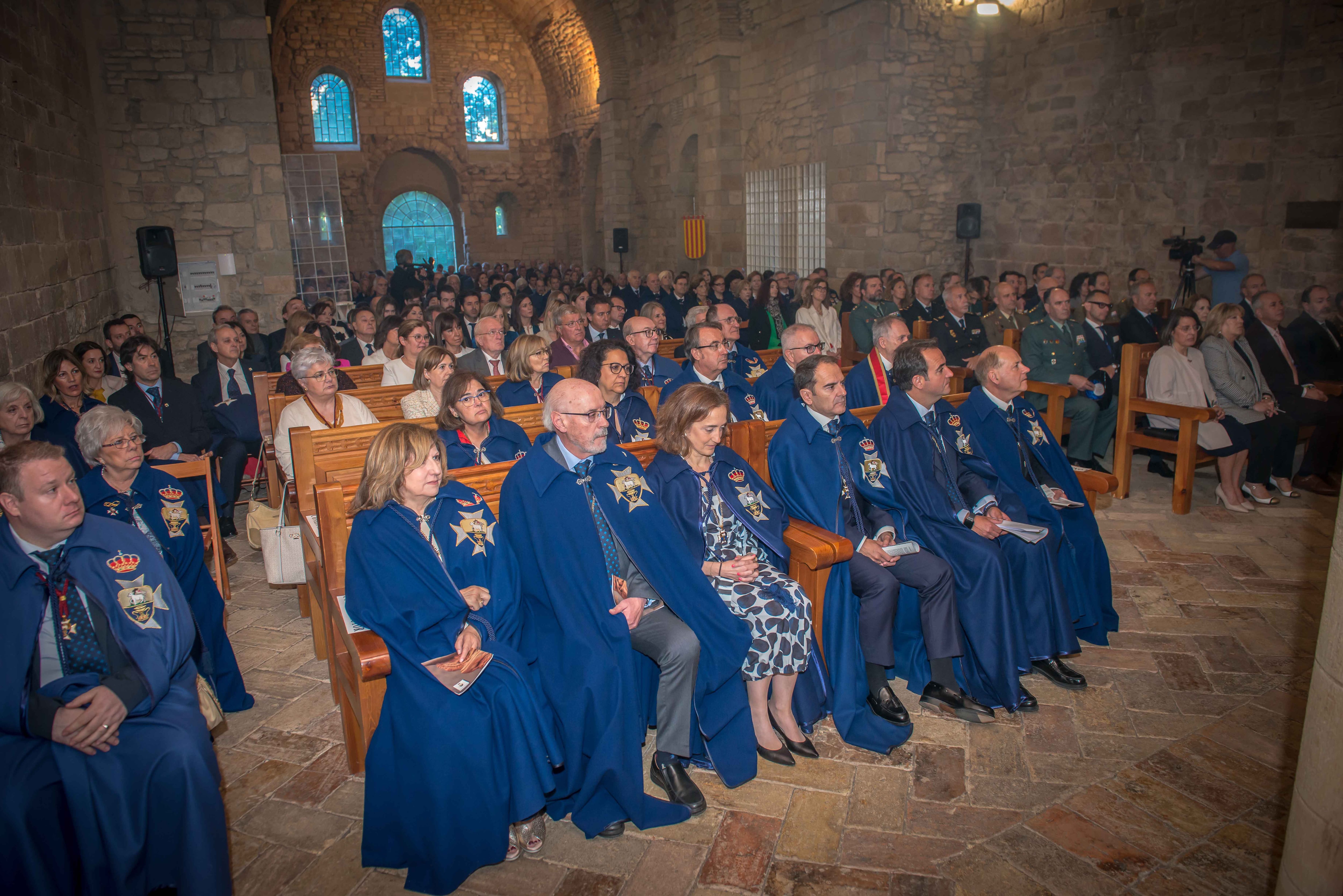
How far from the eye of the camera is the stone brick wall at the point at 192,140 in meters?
9.36

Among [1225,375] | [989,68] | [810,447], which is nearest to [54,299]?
[810,447]

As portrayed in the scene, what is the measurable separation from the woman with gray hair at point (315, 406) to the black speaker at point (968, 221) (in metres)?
9.31

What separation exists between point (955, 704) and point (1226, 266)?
24.6 ft

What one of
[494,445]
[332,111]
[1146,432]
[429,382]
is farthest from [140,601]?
[332,111]

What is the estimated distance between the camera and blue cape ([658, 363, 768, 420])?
5016mm

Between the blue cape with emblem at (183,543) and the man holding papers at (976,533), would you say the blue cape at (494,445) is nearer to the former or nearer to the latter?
the blue cape with emblem at (183,543)

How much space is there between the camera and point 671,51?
50.3ft

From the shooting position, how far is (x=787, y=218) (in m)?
13.1

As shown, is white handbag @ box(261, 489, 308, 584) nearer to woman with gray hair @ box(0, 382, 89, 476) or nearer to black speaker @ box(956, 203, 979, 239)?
woman with gray hair @ box(0, 382, 89, 476)

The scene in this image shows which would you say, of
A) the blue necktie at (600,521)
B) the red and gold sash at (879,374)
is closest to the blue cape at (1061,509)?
the red and gold sash at (879,374)

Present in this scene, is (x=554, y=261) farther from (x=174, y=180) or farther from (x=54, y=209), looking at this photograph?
(x=54, y=209)

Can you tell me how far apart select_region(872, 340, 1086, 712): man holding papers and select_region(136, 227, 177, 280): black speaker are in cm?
833

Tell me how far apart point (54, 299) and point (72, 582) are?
235 inches

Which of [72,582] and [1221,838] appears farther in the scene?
[1221,838]
